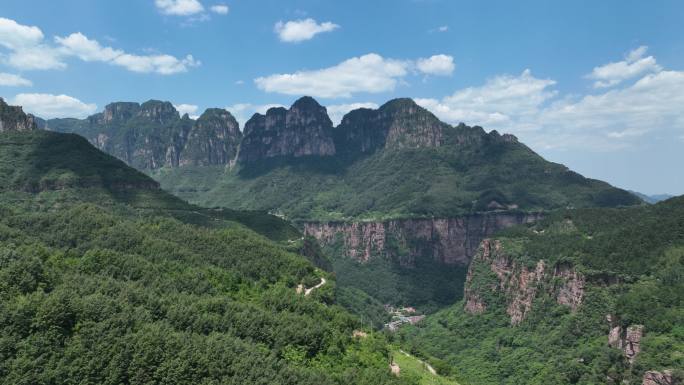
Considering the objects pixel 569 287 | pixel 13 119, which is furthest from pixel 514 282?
pixel 13 119

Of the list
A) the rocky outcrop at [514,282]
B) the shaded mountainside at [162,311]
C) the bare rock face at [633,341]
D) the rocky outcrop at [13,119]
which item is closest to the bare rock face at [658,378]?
the bare rock face at [633,341]

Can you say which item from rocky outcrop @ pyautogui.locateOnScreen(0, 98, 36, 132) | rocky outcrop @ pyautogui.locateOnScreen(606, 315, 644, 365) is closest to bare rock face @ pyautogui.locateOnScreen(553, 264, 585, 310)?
rocky outcrop @ pyautogui.locateOnScreen(606, 315, 644, 365)

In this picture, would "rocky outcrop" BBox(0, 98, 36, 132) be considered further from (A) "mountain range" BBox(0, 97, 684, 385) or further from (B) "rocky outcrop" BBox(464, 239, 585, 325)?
(B) "rocky outcrop" BBox(464, 239, 585, 325)

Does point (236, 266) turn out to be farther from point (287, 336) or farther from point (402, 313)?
point (402, 313)

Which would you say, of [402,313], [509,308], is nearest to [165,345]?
[509,308]

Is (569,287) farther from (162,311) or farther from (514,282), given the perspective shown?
(162,311)

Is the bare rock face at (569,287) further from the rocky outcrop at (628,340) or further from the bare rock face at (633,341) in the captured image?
the bare rock face at (633,341)
